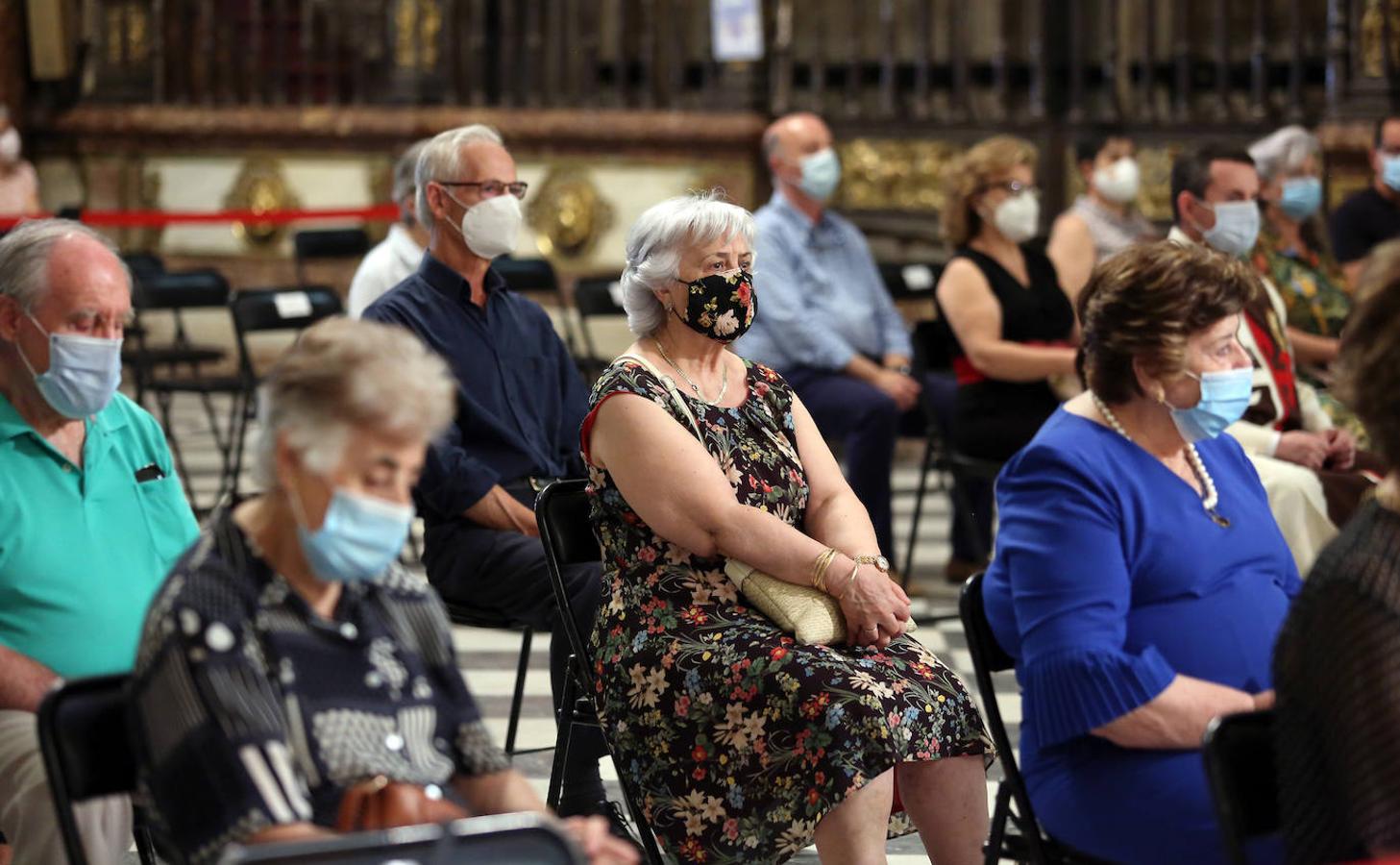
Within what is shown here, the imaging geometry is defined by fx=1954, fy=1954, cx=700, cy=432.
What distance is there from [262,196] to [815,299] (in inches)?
217

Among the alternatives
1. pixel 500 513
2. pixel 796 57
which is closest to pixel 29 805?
pixel 500 513

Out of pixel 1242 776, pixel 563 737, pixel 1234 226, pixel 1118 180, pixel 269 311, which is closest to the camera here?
pixel 1242 776

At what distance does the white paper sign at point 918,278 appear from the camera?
7.64 meters

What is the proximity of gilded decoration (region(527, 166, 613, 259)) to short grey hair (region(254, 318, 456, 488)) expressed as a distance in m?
8.41

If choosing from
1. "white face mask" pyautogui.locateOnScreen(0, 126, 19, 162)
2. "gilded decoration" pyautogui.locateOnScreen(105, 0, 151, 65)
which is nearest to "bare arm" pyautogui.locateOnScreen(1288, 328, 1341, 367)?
"white face mask" pyautogui.locateOnScreen(0, 126, 19, 162)

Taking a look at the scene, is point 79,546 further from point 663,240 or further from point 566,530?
point 663,240

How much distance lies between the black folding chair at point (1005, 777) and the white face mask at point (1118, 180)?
5.36 m

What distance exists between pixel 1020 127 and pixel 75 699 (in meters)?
7.88

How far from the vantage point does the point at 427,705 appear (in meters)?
2.42

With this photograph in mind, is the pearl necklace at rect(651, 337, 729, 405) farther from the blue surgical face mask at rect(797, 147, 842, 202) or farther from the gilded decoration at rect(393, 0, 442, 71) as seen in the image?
the gilded decoration at rect(393, 0, 442, 71)

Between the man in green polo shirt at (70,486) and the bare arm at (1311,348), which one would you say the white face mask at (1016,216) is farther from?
the man in green polo shirt at (70,486)

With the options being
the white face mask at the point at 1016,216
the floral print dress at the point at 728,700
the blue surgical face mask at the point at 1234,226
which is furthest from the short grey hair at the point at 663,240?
the white face mask at the point at 1016,216

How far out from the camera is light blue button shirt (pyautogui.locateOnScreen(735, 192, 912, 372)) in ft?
22.0

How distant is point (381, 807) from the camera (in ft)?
7.63
